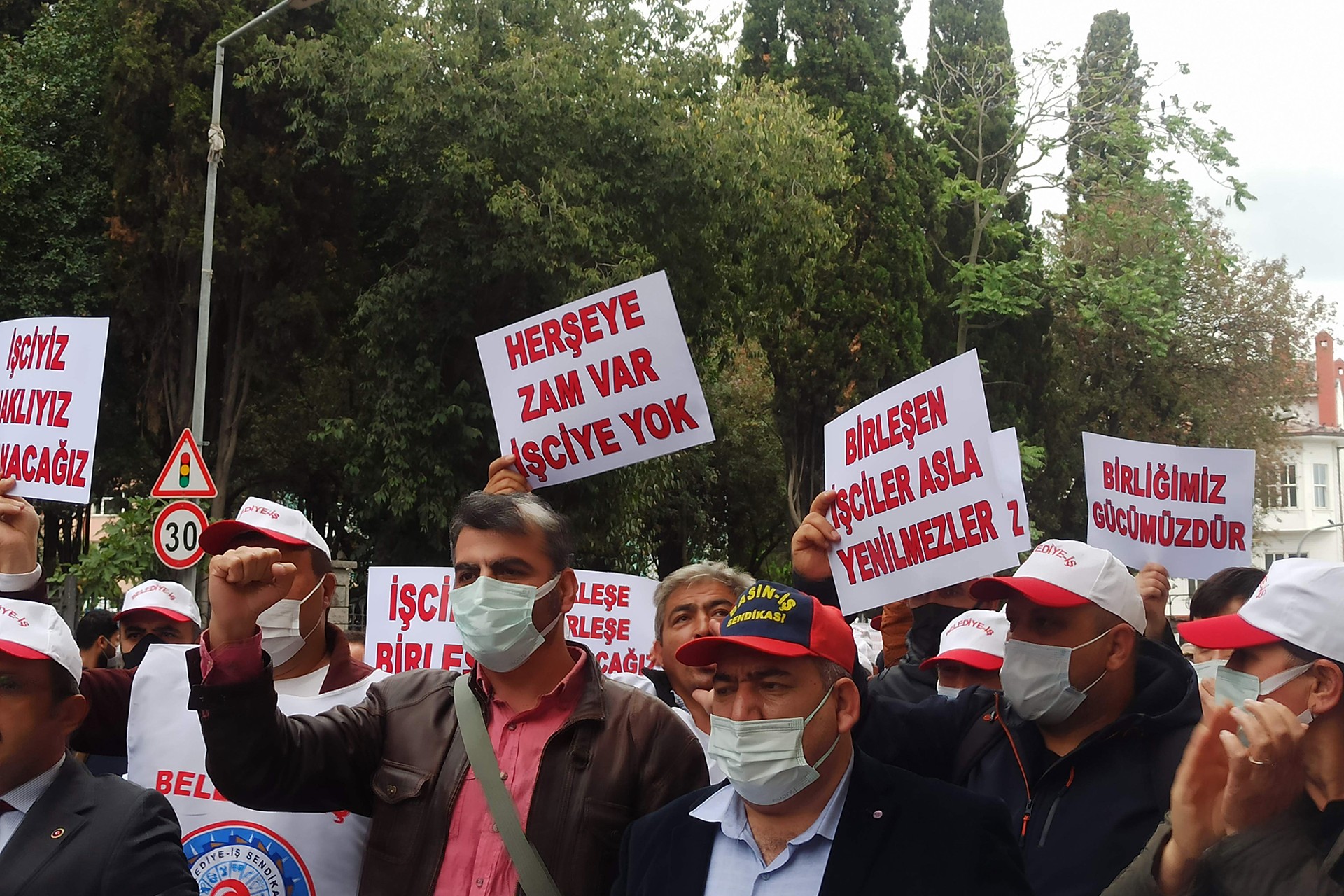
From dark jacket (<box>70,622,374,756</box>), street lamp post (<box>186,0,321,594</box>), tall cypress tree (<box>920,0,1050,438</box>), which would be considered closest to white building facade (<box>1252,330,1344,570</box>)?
tall cypress tree (<box>920,0,1050,438</box>)

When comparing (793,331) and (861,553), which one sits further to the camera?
(793,331)

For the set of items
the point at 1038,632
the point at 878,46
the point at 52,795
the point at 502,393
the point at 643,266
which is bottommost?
the point at 52,795

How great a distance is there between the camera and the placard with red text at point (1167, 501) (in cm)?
697

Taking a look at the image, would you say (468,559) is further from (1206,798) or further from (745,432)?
(745,432)

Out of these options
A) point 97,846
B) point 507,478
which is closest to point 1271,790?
point 97,846

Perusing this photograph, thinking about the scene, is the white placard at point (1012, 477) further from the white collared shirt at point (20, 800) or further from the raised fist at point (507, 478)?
the white collared shirt at point (20, 800)

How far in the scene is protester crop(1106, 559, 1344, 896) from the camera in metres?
2.56

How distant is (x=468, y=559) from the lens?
367 cm

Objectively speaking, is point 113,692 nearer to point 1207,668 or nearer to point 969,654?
point 969,654

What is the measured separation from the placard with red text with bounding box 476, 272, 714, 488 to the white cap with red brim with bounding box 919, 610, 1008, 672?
1396 millimetres

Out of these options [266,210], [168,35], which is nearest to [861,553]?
[266,210]

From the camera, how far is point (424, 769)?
344 centimetres

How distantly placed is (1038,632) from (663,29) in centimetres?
2026

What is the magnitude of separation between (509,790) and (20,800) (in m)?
1.04
